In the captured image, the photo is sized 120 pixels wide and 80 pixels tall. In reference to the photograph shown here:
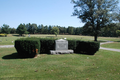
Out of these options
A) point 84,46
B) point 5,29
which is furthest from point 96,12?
point 5,29

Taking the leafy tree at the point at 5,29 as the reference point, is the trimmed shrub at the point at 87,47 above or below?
below

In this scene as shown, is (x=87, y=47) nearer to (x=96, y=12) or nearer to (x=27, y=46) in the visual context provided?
(x=27, y=46)

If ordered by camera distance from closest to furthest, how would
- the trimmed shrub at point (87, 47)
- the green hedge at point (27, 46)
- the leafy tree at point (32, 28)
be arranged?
the green hedge at point (27, 46)
the trimmed shrub at point (87, 47)
the leafy tree at point (32, 28)

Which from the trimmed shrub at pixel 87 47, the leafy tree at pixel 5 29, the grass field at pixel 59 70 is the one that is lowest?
the grass field at pixel 59 70

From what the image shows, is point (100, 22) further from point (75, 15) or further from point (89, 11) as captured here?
point (75, 15)

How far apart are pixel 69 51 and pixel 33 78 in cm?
630

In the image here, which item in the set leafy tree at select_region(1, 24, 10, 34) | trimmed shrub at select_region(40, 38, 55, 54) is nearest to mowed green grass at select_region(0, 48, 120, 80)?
trimmed shrub at select_region(40, 38, 55, 54)

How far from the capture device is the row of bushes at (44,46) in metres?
7.85

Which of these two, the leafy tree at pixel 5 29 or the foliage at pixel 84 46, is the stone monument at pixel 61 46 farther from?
the leafy tree at pixel 5 29

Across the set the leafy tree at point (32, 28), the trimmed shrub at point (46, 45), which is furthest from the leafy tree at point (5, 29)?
the trimmed shrub at point (46, 45)

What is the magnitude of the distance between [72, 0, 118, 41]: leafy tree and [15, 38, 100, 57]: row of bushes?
1866 centimetres

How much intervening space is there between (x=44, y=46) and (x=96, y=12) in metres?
21.3

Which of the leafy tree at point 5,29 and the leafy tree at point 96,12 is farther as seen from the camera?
the leafy tree at point 5,29

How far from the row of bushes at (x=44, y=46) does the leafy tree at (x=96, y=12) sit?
18665mm
